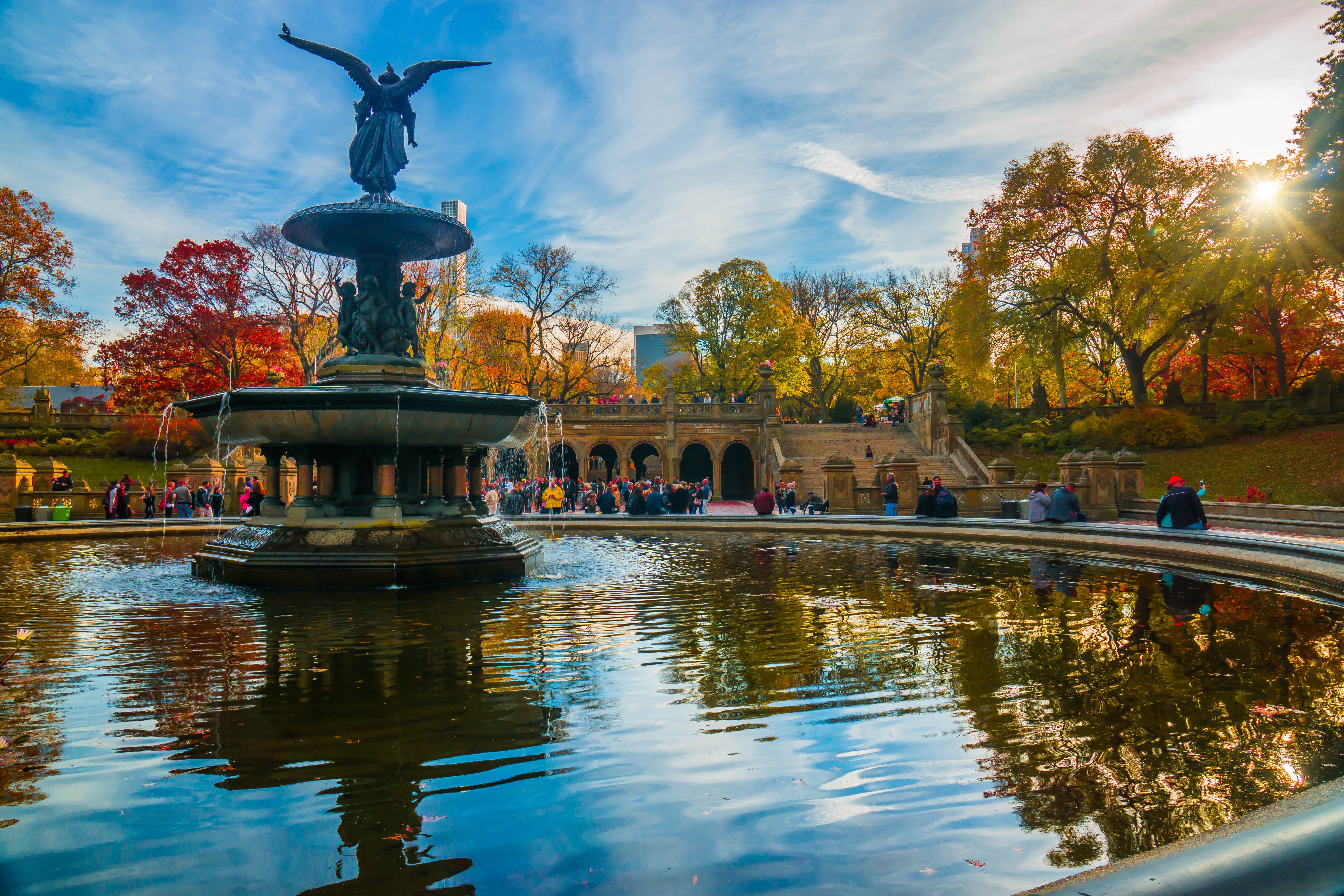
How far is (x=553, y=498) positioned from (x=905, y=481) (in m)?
10.5

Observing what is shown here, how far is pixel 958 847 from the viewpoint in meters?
2.66

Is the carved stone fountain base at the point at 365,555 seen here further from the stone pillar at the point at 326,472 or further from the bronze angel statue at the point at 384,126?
the bronze angel statue at the point at 384,126

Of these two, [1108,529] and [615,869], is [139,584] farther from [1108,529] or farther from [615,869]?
[1108,529]

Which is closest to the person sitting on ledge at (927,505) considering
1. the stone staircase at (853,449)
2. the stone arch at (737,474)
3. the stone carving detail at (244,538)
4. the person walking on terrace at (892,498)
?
the person walking on terrace at (892,498)

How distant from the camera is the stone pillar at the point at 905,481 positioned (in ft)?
75.7

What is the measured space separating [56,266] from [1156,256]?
173 feet

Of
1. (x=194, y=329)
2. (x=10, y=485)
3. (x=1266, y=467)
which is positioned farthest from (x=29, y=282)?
(x=1266, y=467)

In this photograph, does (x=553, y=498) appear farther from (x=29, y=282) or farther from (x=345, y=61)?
(x=29, y=282)

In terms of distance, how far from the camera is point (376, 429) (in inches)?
396

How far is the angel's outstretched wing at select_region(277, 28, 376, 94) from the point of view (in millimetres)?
11352

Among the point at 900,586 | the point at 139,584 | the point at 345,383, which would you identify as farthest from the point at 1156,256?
the point at 139,584

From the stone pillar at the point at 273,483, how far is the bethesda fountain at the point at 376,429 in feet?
0.09

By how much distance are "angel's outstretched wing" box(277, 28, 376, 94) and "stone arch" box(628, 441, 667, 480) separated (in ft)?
99.2

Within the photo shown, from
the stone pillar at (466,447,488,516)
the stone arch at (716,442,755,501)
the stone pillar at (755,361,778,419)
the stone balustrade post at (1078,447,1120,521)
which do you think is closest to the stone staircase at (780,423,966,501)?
the stone pillar at (755,361,778,419)
